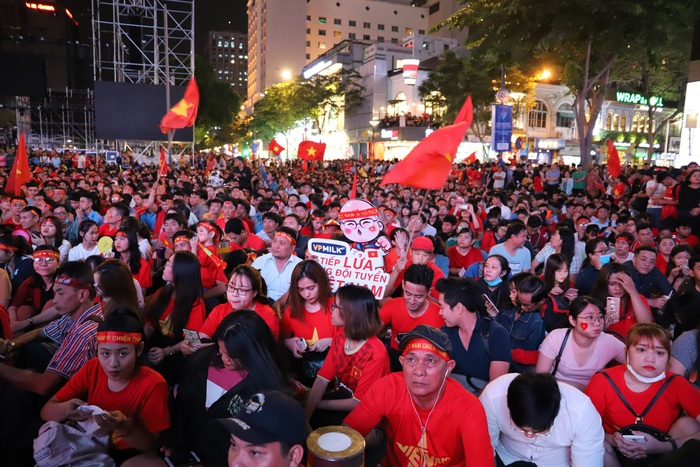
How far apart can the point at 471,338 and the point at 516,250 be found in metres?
3.68

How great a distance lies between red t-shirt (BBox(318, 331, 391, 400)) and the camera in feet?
11.8

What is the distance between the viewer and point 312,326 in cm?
452

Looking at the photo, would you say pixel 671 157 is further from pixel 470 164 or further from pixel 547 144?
pixel 470 164

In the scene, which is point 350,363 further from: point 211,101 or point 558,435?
point 211,101

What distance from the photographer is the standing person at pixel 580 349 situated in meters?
3.88

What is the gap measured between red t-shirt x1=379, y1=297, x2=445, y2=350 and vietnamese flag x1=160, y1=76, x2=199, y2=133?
8.64 metres

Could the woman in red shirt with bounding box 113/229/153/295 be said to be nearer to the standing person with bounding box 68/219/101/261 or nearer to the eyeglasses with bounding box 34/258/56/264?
the standing person with bounding box 68/219/101/261

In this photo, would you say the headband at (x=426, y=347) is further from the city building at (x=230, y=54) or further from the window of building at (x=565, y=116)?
the city building at (x=230, y=54)

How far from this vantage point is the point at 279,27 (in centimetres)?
9356

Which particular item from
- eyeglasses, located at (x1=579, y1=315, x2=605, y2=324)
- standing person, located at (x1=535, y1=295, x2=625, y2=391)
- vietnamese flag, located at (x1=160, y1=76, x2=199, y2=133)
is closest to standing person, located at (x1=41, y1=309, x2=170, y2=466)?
standing person, located at (x1=535, y1=295, x2=625, y2=391)

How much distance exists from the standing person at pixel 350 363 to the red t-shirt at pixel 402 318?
2.63ft

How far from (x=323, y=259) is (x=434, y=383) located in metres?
2.90

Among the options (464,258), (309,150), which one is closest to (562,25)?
(464,258)

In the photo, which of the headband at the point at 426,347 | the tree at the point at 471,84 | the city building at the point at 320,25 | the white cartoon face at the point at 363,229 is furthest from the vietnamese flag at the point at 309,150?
the city building at the point at 320,25
